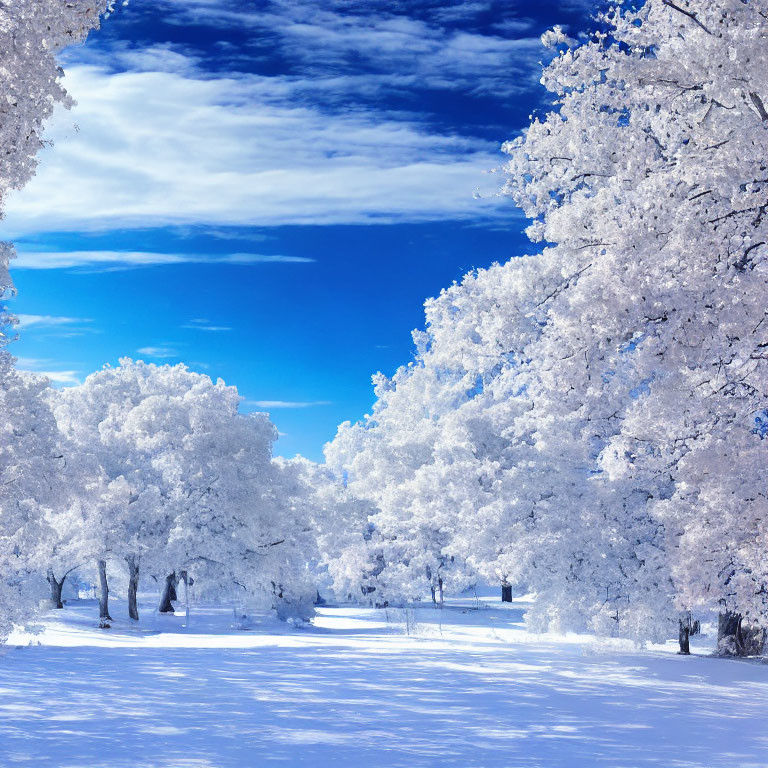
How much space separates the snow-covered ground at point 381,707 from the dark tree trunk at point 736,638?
1.67 metres

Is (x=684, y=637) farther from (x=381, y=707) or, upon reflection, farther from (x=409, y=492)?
(x=409, y=492)

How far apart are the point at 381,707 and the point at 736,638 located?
1306cm

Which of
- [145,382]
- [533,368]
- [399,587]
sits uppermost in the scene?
[145,382]

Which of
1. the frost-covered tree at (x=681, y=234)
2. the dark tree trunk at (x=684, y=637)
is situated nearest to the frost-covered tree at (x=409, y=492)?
the dark tree trunk at (x=684, y=637)

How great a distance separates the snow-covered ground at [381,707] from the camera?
31.4 feet

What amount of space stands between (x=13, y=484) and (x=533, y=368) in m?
14.7

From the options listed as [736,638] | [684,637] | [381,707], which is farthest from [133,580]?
[381,707]

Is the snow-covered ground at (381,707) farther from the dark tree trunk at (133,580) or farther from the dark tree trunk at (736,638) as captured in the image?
the dark tree trunk at (133,580)

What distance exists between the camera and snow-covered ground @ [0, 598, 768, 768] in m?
9.58

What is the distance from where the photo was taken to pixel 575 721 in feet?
39.1

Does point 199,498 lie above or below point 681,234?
below

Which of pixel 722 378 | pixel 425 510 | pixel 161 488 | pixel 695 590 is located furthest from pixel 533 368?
pixel 161 488

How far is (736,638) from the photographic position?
2244 centimetres

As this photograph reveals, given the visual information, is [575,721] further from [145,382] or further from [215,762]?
[145,382]
